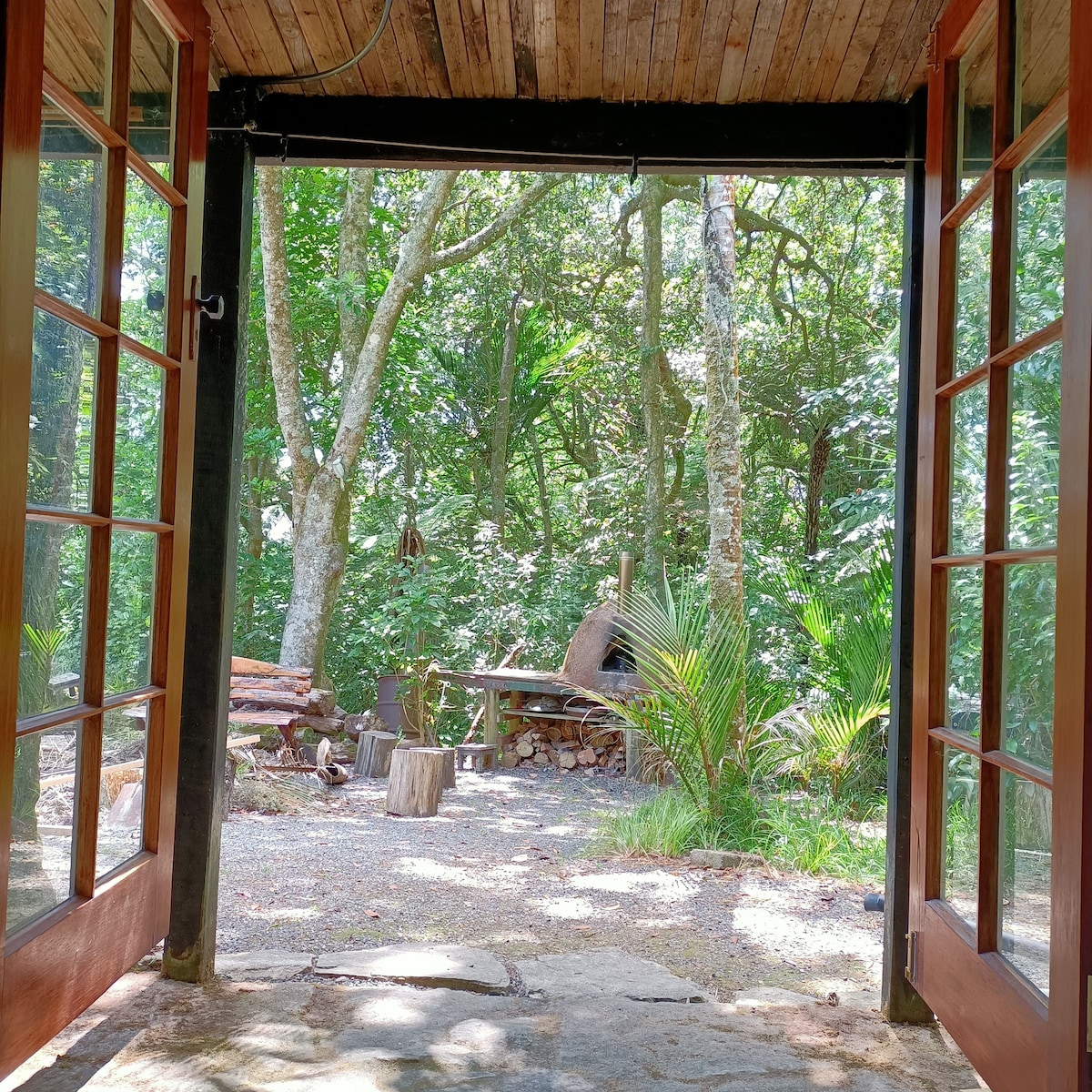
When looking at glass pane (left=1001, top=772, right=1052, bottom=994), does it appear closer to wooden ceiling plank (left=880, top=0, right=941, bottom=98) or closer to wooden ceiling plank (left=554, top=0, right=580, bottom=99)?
wooden ceiling plank (left=880, top=0, right=941, bottom=98)

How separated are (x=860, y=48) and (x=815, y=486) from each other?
690 cm

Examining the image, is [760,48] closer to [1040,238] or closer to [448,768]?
[1040,238]

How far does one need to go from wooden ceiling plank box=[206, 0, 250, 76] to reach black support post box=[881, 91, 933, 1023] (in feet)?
6.16

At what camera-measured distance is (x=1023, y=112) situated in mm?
1850

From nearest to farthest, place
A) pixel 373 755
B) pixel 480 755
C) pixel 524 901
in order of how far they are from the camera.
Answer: pixel 524 901, pixel 373 755, pixel 480 755

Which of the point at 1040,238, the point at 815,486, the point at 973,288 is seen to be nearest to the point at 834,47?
the point at 973,288

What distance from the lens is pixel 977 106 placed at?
2135 millimetres

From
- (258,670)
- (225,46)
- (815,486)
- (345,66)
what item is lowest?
(258,670)

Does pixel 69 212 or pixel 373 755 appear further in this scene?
pixel 373 755

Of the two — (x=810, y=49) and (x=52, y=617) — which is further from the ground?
(x=810, y=49)

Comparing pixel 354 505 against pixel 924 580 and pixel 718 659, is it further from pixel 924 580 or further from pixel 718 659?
pixel 924 580

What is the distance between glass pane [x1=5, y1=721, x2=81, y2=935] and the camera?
1628 millimetres

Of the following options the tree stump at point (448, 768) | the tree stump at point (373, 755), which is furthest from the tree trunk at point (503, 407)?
the tree stump at point (448, 768)

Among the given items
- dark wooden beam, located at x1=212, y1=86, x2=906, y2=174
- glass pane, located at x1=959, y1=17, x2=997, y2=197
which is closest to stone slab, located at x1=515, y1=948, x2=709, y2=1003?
glass pane, located at x1=959, y1=17, x2=997, y2=197
